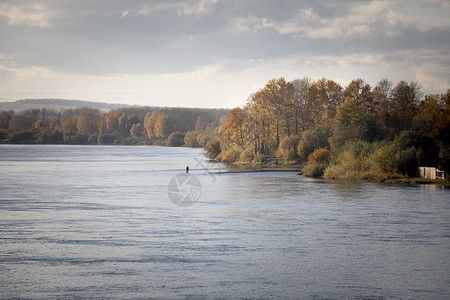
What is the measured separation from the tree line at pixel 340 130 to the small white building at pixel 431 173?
2.61 ft

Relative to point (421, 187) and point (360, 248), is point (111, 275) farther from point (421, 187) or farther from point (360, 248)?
point (421, 187)

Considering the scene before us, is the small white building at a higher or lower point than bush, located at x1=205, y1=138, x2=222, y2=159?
lower

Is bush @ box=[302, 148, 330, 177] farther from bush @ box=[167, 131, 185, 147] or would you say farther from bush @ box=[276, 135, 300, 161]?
bush @ box=[167, 131, 185, 147]

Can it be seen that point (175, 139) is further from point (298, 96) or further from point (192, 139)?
point (298, 96)

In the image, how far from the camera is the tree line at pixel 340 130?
46656 millimetres

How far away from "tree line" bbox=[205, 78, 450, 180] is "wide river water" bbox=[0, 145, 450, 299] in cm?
1381

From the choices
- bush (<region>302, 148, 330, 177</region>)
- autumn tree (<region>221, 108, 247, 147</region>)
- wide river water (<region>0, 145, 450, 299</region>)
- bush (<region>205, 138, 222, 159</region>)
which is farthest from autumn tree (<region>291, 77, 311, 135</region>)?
wide river water (<region>0, 145, 450, 299</region>)

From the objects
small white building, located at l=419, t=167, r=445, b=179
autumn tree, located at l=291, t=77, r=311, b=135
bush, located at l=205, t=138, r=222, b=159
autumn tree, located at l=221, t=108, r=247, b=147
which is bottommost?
small white building, located at l=419, t=167, r=445, b=179

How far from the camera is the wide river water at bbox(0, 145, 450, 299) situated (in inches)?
484

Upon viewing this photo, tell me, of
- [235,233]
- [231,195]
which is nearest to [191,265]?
[235,233]

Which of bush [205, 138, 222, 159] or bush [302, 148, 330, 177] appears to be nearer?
Answer: bush [302, 148, 330, 177]

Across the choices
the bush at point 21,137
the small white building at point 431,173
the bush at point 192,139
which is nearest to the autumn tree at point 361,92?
the small white building at point 431,173

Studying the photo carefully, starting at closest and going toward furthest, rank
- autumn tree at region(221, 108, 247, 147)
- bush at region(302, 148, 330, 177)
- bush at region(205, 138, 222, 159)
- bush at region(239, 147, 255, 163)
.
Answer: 1. bush at region(302, 148, 330, 177)
2. bush at region(239, 147, 255, 163)
3. autumn tree at region(221, 108, 247, 147)
4. bush at region(205, 138, 222, 159)

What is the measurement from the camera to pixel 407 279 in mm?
13102
